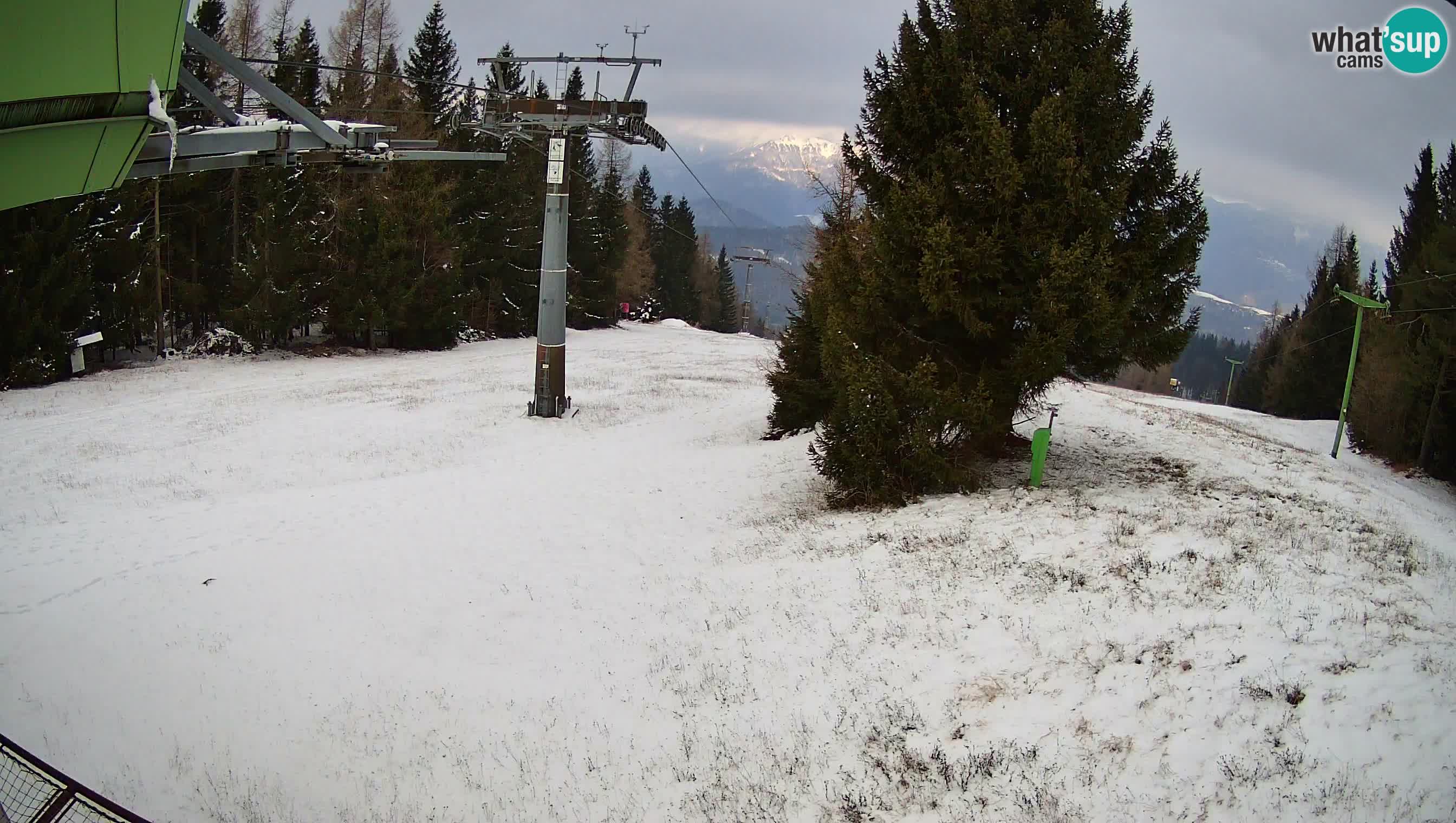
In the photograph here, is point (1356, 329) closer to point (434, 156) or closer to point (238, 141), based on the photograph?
point (434, 156)

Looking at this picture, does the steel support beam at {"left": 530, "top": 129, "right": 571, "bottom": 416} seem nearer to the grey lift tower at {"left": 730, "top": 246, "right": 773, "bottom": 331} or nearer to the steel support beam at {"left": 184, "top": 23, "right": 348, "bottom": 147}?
the steel support beam at {"left": 184, "top": 23, "right": 348, "bottom": 147}

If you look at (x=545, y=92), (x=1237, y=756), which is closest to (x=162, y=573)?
(x=1237, y=756)

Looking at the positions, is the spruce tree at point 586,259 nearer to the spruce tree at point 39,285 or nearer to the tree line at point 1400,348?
the spruce tree at point 39,285

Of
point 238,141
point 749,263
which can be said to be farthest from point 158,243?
point 749,263

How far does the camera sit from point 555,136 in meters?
22.1

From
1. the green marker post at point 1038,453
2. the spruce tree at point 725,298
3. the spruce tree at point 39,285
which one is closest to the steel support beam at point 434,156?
the green marker post at point 1038,453

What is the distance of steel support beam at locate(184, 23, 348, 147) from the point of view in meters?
7.36

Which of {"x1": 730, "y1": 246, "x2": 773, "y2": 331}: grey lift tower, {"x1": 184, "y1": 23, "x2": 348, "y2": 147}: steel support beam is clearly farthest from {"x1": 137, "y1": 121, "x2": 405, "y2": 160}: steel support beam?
{"x1": 730, "y1": 246, "x2": 773, "y2": 331}: grey lift tower

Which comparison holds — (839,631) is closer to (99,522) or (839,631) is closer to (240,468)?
(99,522)

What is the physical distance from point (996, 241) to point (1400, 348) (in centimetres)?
2785

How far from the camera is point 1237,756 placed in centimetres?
566

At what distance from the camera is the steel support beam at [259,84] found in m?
7.36

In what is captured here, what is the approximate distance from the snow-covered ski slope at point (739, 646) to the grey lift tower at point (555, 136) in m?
7.18

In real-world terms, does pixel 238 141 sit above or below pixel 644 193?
below
